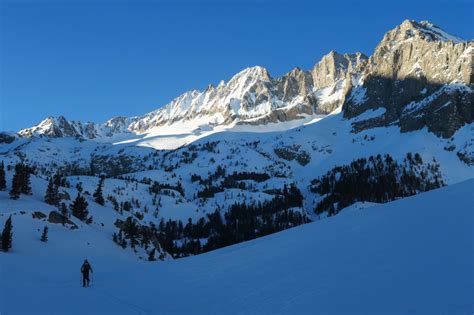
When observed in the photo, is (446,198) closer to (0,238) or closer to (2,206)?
(0,238)

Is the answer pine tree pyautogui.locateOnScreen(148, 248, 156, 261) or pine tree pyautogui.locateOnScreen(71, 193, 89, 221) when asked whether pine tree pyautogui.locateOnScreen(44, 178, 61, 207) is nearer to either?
pine tree pyautogui.locateOnScreen(71, 193, 89, 221)

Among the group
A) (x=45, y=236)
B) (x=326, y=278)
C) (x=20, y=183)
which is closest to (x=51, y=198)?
(x=20, y=183)

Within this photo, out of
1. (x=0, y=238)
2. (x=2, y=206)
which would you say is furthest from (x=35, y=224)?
(x=0, y=238)

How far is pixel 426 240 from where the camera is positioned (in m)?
22.5

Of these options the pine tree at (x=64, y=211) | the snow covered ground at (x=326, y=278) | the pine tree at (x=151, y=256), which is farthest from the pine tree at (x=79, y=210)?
the snow covered ground at (x=326, y=278)

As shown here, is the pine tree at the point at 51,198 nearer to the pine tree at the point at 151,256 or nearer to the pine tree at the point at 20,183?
the pine tree at the point at 20,183

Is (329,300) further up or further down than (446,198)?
further down

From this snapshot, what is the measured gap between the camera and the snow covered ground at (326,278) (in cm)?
1593

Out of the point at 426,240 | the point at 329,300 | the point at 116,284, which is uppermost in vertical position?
the point at 426,240

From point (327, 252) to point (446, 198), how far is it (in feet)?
43.0

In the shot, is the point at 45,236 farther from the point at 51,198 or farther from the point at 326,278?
the point at 326,278

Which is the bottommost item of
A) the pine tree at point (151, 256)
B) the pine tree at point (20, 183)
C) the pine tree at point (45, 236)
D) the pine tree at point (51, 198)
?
the pine tree at point (151, 256)

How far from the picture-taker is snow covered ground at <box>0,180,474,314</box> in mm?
15930

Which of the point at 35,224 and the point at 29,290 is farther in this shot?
the point at 35,224
